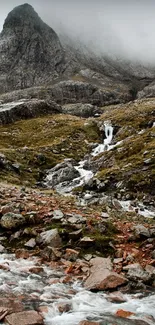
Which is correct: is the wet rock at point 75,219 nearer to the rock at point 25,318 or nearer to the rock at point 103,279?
the rock at point 103,279

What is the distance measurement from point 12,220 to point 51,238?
279cm

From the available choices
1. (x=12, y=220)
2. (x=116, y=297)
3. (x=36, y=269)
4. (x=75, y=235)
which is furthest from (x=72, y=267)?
(x=12, y=220)

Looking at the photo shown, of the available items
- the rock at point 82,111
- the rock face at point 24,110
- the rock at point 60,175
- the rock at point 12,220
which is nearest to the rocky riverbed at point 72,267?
the rock at point 12,220

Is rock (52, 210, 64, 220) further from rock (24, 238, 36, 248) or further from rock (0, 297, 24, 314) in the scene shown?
rock (0, 297, 24, 314)

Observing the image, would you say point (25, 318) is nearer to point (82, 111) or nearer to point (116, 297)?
point (116, 297)

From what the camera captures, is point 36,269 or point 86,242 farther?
point 86,242

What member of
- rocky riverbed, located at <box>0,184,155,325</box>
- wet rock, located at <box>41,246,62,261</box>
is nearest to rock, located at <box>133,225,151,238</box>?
rocky riverbed, located at <box>0,184,155,325</box>

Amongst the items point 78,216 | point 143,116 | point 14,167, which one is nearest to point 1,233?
point 78,216

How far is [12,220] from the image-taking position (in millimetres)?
18938

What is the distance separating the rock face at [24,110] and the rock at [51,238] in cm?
10640

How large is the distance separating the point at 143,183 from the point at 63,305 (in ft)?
112

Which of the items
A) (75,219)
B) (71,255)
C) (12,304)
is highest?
(12,304)

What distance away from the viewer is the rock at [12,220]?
1872 cm

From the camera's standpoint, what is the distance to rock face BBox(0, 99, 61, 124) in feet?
409
